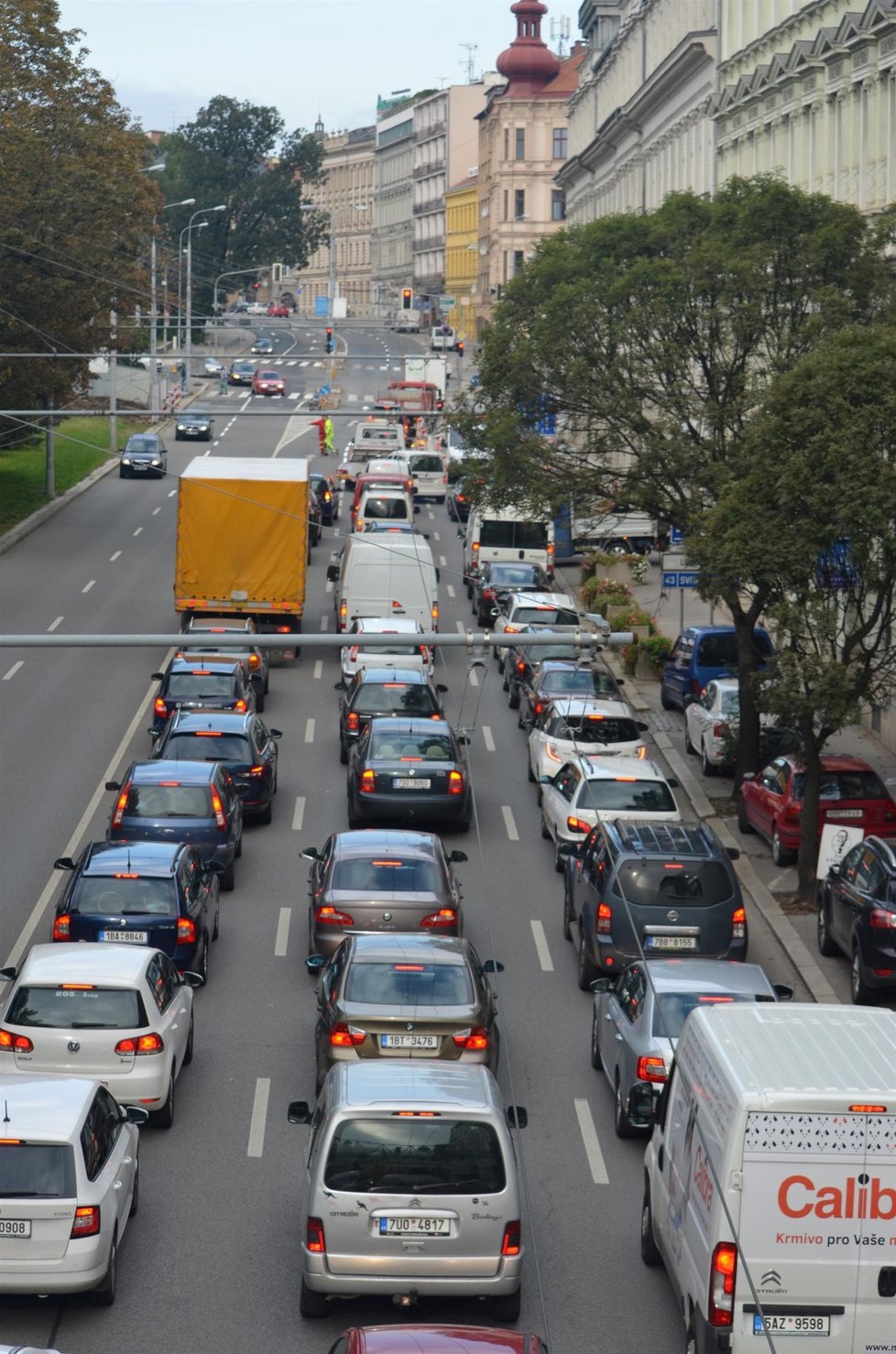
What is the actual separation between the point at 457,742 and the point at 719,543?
5.71 m

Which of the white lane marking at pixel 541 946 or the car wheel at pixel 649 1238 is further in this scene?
the white lane marking at pixel 541 946

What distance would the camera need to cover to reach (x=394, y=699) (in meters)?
31.0

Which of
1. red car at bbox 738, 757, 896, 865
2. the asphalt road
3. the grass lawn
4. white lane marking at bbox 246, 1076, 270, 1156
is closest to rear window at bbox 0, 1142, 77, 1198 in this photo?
the asphalt road

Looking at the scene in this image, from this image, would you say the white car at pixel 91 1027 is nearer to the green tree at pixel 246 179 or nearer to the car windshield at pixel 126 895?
the car windshield at pixel 126 895

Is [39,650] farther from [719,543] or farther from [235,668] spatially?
[719,543]

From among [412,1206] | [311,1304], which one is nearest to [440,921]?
[311,1304]

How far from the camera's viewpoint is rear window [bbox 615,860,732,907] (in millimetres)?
19312

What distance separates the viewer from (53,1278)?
11.8 meters

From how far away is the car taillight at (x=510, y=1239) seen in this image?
11.9m

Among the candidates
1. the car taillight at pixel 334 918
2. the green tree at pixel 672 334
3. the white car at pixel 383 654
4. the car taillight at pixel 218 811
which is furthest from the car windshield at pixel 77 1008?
the white car at pixel 383 654

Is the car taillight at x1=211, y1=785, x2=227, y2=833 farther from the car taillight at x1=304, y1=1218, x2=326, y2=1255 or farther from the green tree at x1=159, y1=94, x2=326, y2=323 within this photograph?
the green tree at x1=159, y1=94, x2=326, y2=323

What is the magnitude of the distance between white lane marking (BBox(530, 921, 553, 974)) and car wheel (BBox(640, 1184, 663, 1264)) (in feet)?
26.4

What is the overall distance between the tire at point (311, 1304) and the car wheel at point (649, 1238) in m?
2.14

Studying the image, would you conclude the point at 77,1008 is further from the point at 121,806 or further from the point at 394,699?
the point at 394,699
